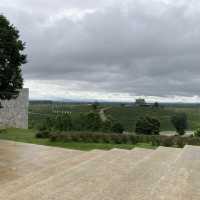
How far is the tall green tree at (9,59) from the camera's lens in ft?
40.5

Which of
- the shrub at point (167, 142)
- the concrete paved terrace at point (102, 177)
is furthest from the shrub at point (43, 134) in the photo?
the shrub at point (167, 142)

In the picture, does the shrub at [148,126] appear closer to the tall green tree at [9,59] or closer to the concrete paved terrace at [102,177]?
the tall green tree at [9,59]

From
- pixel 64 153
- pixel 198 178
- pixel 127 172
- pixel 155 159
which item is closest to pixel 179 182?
pixel 198 178

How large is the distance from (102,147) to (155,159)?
3.74 m

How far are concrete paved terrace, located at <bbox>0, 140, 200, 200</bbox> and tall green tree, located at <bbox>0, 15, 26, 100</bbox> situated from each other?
13.3 ft

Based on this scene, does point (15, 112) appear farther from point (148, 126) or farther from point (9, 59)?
point (148, 126)

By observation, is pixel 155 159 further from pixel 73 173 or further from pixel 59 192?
pixel 59 192

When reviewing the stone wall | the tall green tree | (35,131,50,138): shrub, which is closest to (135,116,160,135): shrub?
the stone wall

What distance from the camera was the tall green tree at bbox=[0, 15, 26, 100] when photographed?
12.3m

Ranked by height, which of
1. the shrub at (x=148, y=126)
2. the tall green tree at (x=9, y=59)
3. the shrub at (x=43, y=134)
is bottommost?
the shrub at (x=148, y=126)

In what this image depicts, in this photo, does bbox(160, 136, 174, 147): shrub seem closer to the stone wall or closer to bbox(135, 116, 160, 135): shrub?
the stone wall

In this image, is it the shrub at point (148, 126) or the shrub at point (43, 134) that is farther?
the shrub at point (148, 126)

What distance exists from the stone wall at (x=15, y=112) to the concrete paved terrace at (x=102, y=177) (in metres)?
8.78

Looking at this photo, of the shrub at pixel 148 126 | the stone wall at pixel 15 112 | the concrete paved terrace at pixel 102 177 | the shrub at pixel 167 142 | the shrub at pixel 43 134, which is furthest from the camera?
the shrub at pixel 148 126
